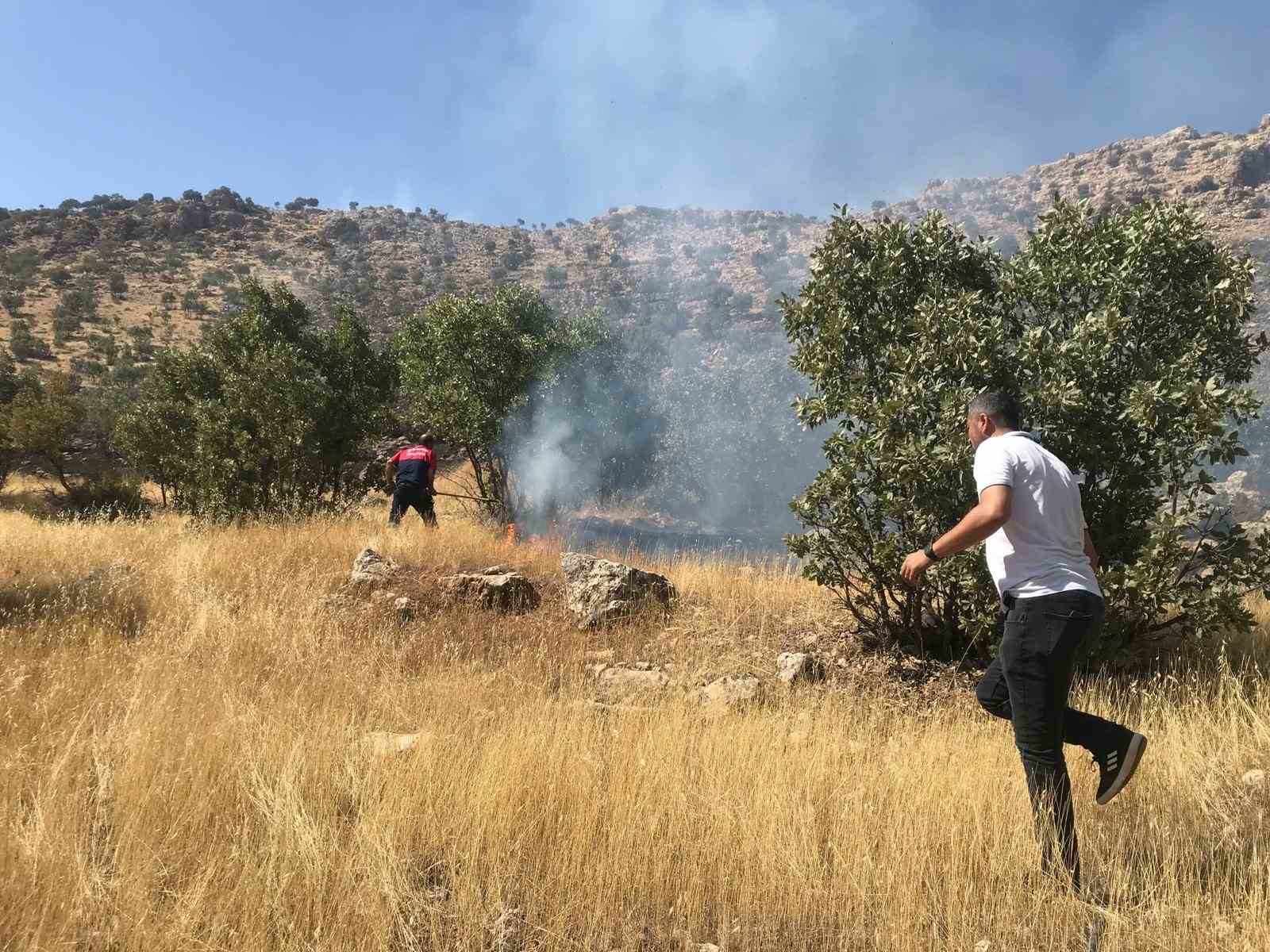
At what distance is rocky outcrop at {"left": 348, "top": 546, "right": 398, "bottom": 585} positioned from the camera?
6.98 meters

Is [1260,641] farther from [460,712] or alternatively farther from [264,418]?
[264,418]

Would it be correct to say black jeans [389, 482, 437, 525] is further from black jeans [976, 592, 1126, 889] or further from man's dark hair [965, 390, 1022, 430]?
black jeans [976, 592, 1126, 889]

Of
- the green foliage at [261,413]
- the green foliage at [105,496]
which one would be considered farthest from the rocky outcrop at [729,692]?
the green foliage at [105,496]

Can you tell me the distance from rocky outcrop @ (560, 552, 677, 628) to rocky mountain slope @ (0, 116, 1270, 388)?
1100 inches

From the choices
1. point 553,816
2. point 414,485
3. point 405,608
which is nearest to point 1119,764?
point 553,816

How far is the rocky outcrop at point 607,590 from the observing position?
22.0 ft

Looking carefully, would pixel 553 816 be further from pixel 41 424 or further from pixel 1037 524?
pixel 41 424

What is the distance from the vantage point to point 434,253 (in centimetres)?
5503

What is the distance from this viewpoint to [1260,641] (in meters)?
5.86

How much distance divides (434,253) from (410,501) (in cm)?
4983

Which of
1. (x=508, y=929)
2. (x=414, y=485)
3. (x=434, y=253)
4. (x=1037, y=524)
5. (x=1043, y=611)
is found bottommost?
(x=508, y=929)

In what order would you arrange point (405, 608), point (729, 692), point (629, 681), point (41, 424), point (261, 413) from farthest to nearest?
point (41, 424)
point (261, 413)
point (405, 608)
point (629, 681)
point (729, 692)

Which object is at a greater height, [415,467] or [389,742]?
[415,467]

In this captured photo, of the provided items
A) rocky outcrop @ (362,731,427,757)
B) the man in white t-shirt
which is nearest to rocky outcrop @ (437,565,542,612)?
rocky outcrop @ (362,731,427,757)
